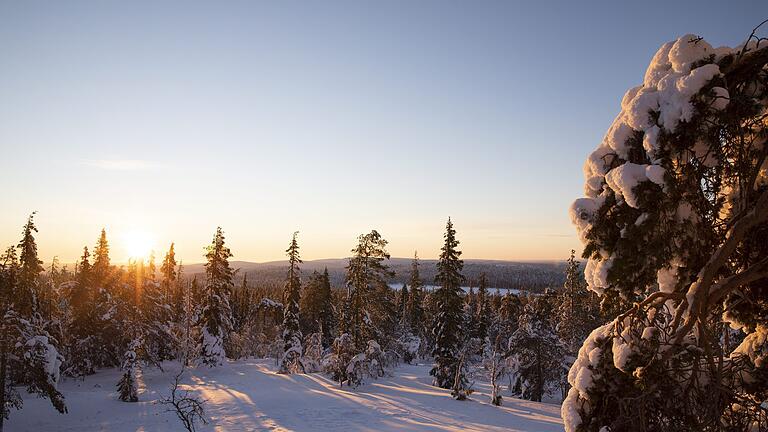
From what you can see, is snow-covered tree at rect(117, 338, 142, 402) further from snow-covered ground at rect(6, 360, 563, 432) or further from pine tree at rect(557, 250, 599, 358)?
pine tree at rect(557, 250, 599, 358)

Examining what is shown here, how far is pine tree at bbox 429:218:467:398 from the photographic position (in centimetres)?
3331

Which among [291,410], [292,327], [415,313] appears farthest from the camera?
[415,313]

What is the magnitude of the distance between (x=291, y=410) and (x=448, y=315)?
14.1 metres

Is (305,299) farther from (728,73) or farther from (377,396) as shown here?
(728,73)

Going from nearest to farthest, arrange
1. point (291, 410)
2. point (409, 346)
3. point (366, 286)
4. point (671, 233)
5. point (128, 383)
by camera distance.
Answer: point (671, 233)
point (291, 410)
point (128, 383)
point (366, 286)
point (409, 346)

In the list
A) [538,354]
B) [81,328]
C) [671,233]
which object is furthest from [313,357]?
[671,233]

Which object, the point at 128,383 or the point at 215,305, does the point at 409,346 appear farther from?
the point at 128,383

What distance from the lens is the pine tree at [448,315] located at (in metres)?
33.3

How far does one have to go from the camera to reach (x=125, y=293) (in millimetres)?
31109

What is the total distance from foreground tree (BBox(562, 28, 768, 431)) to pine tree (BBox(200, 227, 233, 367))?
3586 cm

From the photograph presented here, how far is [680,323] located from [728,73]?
2753 mm

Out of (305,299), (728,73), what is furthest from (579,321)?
(728,73)

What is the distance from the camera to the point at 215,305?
121ft

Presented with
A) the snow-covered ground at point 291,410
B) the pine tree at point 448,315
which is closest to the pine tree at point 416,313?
the pine tree at point 448,315
